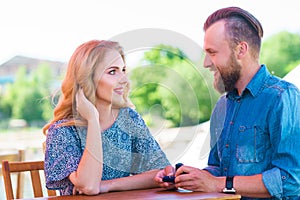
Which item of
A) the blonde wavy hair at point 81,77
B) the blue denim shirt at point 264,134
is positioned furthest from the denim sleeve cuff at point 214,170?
the blonde wavy hair at point 81,77

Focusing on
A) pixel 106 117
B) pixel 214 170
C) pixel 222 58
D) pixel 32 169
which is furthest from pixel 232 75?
pixel 32 169

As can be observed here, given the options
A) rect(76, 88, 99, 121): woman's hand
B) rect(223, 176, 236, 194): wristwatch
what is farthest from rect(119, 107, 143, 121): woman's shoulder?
rect(223, 176, 236, 194): wristwatch

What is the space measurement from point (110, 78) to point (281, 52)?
378 centimetres

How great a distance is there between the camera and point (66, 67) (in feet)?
6.40

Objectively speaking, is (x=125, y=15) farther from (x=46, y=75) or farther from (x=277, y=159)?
(x=277, y=159)

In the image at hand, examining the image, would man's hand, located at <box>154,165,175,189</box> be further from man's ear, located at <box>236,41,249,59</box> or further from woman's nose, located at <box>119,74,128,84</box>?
man's ear, located at <box>236,41,249,59</box>

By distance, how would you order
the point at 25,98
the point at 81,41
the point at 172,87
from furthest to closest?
the point at 25,98
the point at 81,41
the point at 172,87

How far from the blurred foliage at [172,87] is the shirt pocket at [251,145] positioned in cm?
20

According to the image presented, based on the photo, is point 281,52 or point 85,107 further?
point 281,52

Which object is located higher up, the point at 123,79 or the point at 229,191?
the point at 123,79

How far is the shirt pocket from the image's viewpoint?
191cm

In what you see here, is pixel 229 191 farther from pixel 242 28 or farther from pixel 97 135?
pixel 242 28

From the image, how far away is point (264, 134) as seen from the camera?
1.91 m

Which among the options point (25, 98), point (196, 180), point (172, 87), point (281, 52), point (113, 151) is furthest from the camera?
point (25, 98)
